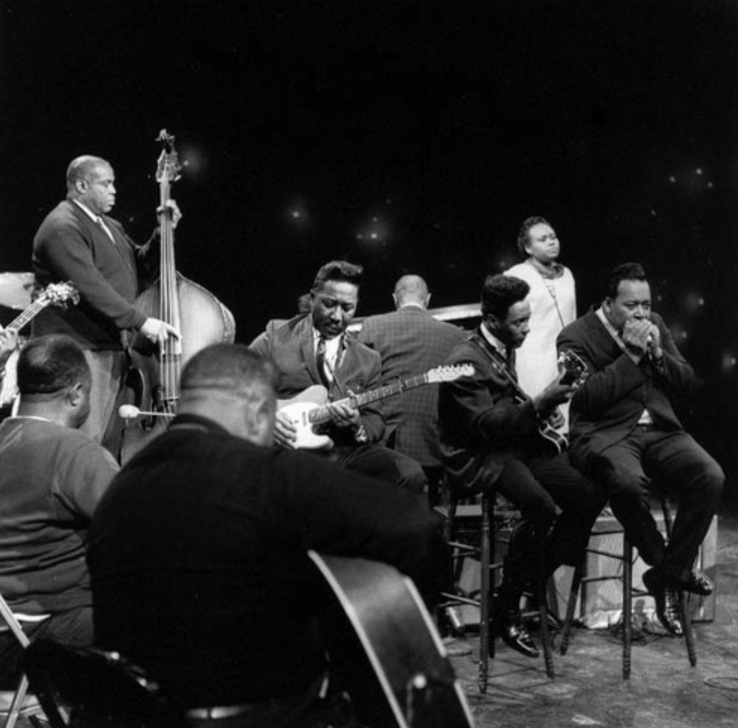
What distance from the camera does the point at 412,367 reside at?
5266mm

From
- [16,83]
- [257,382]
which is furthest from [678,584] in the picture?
[16,83]

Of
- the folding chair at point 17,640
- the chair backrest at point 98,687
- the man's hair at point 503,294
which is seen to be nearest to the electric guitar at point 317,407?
the man's hair at point 503,294

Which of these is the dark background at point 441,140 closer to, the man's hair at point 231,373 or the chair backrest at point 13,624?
the chair backrest at point 13,624

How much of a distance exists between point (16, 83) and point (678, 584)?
5.64 m

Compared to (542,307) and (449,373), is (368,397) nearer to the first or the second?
(449,373)

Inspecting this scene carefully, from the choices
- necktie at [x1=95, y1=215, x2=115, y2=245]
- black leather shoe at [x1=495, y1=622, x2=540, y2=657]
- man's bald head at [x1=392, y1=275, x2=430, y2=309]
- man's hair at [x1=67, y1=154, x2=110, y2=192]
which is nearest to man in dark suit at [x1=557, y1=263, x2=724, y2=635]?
black leather shoe at [x1=495, y1=622, x2=540, y2=657]

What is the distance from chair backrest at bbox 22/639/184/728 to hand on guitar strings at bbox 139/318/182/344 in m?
2.85

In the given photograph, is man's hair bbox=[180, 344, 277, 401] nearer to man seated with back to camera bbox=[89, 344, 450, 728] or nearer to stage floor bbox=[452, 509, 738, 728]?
man seated with back to camera bbox=[89, 344, 450, 728]

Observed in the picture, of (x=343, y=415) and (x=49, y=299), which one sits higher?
(x=49, y=299)

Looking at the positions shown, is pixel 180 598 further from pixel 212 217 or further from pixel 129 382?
pixel 212 217

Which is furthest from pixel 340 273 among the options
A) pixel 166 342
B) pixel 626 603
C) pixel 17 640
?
pixel 17 640

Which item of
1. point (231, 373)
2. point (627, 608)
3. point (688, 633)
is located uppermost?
point (231, 373)

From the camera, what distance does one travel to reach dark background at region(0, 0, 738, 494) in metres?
7.97

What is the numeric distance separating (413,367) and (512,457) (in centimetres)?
112
